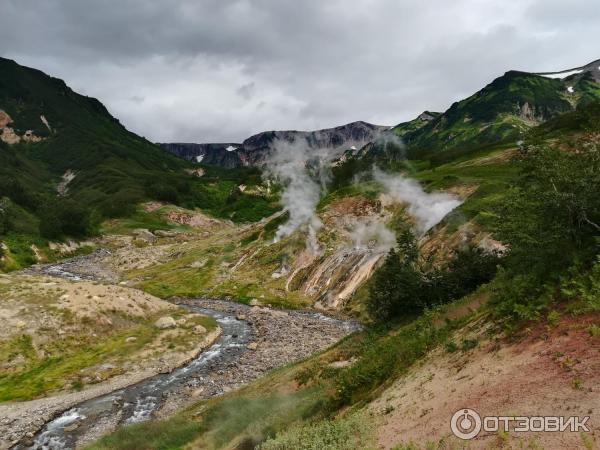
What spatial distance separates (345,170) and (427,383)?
12999 cm

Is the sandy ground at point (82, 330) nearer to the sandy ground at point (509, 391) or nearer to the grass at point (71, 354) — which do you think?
the grass at point (71, 354)

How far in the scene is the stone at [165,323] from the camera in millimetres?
55281

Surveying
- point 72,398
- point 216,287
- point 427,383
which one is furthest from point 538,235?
point 216,287

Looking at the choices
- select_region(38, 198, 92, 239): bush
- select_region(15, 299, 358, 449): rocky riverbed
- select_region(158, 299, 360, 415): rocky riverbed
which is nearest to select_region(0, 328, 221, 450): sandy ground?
select_region(15, 299, 358, 449): rocky riverbed

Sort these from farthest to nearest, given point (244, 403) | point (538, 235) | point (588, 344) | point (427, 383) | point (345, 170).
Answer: point (345, 170) < point (244, 403) < point (538, 235) < point (427, 383) < point (588, 344)

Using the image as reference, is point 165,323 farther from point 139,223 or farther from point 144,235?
point 139,223

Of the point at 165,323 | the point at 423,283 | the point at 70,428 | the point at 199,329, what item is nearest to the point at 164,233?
the point at 165,323

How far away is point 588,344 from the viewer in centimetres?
1348

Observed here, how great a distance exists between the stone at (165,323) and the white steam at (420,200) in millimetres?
46401


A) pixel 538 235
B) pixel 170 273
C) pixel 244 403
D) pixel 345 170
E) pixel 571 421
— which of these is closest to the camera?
pixel 571 421

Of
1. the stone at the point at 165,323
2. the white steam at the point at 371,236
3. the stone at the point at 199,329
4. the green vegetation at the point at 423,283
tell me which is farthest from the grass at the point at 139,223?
the green vegetation at the point at 423,283

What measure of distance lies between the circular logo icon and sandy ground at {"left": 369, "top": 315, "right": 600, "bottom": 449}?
0.21m

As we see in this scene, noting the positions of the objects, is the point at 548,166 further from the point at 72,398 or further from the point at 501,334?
the point at 72,398

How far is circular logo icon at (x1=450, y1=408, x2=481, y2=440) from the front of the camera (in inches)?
487
